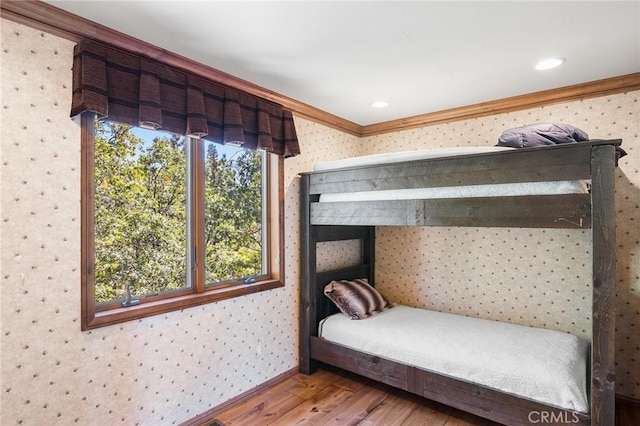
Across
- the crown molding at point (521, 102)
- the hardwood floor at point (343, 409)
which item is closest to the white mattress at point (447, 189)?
the crown molding at point (521, 102)

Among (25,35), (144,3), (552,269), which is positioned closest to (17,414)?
(25,35)

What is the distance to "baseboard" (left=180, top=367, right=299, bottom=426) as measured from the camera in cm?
213

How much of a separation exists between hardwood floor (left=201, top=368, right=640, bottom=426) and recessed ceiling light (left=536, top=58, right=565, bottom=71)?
92.5 inches

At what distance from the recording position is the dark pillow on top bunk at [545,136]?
71.6 inches

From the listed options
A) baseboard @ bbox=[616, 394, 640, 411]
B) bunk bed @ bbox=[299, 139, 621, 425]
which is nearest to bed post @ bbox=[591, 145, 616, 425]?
bunk bed @ bbox=[299, 139, 621, 425]

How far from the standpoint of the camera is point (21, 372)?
4.83 ft

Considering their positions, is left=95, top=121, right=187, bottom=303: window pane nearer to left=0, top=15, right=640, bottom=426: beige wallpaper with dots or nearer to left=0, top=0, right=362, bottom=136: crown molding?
left=0, top=15, right=640, bottom=426: beige wallpaper with dots

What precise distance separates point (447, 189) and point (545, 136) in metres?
0.58

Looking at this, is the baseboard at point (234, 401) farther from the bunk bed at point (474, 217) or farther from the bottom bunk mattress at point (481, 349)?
the bottom bunk mattress at point (481, 349)

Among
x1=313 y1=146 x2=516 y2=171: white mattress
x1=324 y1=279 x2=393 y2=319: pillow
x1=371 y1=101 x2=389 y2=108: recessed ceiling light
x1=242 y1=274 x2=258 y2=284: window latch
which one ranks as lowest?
x1=324 y1=279 x2=393 y2=319: pillow

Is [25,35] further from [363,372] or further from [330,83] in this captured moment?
[363,372]

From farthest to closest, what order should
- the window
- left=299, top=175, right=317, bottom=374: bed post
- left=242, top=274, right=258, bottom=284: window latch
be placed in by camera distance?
left=299, top=175, right=317, bottom=374: bed post
left=242, top=274, right=258, bottom=284: window latch
the window

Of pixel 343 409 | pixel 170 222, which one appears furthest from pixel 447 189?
pixel 170 222

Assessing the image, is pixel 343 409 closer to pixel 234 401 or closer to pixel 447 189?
pixel 234 401
